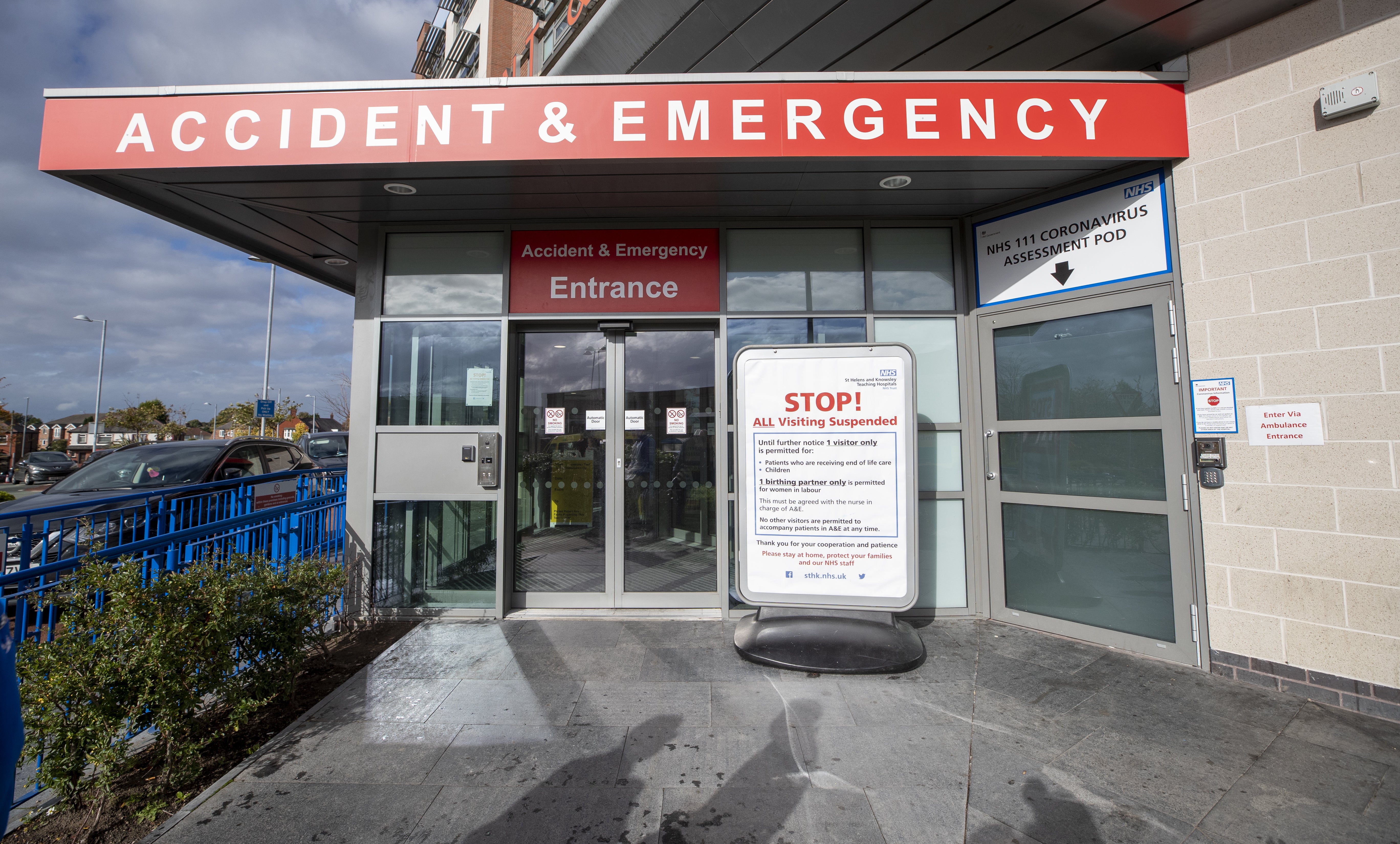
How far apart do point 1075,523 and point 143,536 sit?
20.4 ft

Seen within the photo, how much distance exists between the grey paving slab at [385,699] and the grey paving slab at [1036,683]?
321 cm

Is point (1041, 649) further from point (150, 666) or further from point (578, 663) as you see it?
point (150, 666)

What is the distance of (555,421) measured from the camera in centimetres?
505

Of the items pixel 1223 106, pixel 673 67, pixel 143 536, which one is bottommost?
pixel 143 536

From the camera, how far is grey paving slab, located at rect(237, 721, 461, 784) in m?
2.72

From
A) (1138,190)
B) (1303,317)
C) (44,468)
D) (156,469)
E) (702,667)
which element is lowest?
(702,667)

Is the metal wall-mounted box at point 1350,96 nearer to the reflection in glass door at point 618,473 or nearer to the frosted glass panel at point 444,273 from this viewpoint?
the reflection in glass door at point 618,473

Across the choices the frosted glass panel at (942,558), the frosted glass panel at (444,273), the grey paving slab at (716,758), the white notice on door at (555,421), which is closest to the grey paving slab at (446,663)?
the grey paving slab at (716,758)

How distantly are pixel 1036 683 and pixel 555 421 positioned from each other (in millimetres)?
3862

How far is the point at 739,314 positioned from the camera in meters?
4.87

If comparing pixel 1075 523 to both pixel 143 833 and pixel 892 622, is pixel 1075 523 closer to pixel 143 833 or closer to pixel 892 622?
pixel 892 622

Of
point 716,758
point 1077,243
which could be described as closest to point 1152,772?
point 716,758

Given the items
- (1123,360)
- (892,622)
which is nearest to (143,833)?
(892,622)

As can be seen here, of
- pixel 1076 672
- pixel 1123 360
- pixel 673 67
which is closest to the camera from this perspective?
pixel 1076 672
